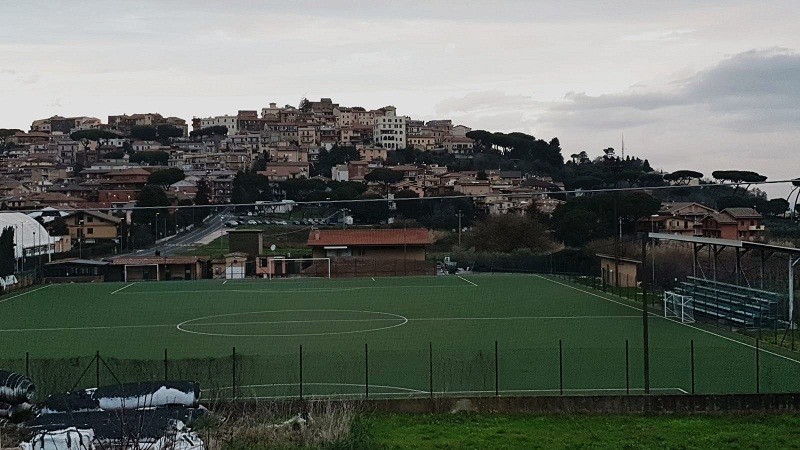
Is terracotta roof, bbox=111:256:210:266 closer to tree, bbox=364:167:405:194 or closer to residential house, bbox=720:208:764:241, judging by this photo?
residential house, bbox=720:208:764:241

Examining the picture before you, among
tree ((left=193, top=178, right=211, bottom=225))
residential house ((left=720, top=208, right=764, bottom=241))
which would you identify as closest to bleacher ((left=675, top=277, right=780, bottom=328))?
residential house ((left=720, top=208, right=764, bottom=241))

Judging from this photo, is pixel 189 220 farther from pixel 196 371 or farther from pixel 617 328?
pixel 196 371

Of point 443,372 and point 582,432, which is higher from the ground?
point 443,372

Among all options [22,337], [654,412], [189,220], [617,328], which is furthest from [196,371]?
[189,220]

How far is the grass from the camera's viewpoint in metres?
12.9

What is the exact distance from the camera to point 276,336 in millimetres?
25969

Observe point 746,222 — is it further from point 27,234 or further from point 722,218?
point 27,234

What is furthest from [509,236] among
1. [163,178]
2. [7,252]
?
[163,178]

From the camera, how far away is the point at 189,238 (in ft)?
211

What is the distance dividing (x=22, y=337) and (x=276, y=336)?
6.85 m

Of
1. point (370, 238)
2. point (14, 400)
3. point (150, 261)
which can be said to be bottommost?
point (14, 400)

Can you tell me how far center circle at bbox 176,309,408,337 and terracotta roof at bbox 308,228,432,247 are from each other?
17670mm

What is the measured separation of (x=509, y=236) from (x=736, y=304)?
32325mm

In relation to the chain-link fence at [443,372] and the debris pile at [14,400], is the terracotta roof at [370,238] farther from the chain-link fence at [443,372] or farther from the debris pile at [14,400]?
the debris pile at [14,400]
